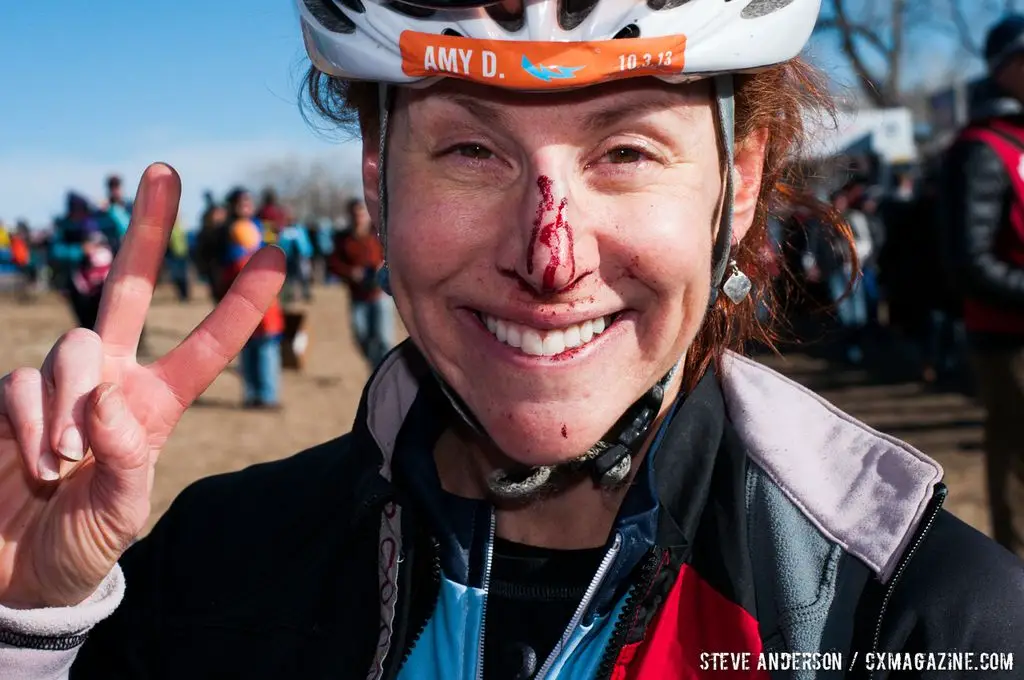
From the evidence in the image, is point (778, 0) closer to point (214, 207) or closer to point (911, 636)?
point (911, 636)

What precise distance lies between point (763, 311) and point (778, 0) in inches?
30.1

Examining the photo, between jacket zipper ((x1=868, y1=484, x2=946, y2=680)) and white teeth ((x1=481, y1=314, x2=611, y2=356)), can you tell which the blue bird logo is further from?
jacket zipper ((x1=868, y1=484, x2=946, y2=680))

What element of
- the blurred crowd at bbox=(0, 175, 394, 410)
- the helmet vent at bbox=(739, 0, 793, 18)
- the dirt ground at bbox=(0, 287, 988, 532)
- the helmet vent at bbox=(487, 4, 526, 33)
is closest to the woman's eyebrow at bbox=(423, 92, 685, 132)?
the helmet vent at bbox=(487, 4, 526, 33)

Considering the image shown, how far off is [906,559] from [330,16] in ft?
4.75

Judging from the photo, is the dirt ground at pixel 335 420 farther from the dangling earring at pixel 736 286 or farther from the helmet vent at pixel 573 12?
the helmet vent at pixel 573 12

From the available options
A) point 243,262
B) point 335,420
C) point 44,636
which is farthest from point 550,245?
point 335,420

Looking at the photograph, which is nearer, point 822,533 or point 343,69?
point 822,533

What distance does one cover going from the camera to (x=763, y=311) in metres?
2.29

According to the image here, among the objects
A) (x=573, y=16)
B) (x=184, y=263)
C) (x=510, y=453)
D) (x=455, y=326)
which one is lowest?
(x=184, y=263)

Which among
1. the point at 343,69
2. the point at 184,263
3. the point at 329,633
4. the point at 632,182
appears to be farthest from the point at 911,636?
the point at 184,263

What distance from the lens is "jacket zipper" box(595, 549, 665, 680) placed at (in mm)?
1513

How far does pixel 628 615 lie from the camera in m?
1.53

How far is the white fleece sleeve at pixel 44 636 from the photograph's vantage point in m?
1.46

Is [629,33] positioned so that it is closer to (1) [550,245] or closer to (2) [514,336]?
(1) [550,245]
